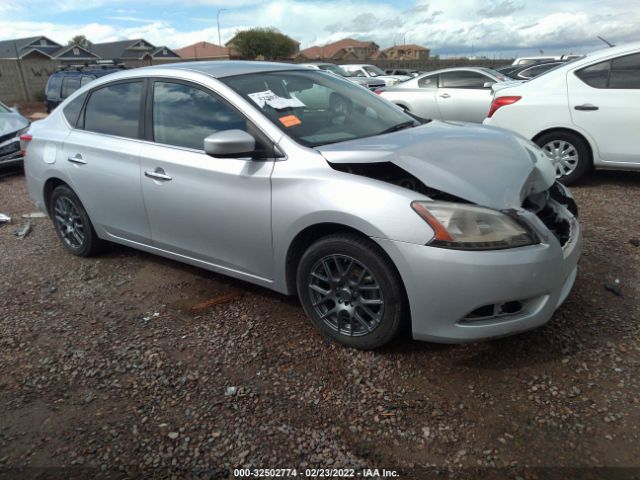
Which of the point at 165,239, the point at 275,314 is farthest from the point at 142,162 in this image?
the point at 275,314

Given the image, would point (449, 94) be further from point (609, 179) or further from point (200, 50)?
point (200, 50)

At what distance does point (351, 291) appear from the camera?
281 cm

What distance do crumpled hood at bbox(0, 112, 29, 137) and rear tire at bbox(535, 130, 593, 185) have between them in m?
8.33

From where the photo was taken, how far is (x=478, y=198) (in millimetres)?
2561

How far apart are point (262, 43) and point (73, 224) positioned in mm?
61304

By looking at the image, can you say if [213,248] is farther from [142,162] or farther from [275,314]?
[142,162]

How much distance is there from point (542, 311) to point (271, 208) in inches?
63.0

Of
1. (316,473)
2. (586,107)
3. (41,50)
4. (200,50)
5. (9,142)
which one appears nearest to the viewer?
(316,473)

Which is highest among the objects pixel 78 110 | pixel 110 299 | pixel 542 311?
pixel 78 110

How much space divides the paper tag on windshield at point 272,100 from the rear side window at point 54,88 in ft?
40.4

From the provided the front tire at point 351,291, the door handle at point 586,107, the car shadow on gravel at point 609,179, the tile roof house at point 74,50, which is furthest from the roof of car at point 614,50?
the tile roof house at point 74,50

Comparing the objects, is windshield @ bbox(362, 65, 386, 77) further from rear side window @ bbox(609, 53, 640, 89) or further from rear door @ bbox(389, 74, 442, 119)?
rear side window @ bbox(609, 53, 640, 89)

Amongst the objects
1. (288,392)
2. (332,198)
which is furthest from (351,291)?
(288,392)

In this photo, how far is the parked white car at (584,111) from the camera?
223 inches
